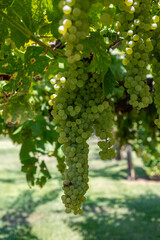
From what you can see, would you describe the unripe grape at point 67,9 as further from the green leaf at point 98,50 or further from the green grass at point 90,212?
the green grass at point 90,212

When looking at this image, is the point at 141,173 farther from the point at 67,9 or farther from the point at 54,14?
the point at 67,9

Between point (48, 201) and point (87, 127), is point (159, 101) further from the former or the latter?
point (48, 201)

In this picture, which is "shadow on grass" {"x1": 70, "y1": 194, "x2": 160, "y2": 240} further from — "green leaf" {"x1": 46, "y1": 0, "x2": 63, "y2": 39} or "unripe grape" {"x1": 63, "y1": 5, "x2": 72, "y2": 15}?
"unripe grape" {"x1": 63, "y1": 5, "x2": 72, "y2": 15}

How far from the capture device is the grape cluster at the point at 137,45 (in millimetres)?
617

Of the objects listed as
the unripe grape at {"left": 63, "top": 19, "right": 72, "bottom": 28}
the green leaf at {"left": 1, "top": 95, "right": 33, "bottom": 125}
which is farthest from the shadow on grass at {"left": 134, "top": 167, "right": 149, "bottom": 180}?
the unripe grape at {"left": 63, "top": 19, "right": 72, "bottom": 28}

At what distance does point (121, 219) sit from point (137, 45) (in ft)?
23.4

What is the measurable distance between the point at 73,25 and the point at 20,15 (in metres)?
0.44

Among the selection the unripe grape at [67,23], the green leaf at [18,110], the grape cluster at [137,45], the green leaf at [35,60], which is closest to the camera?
the unripe grape at [67,23]

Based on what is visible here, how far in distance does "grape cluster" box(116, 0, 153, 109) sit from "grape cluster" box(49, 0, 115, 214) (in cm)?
14

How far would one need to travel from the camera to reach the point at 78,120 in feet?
2.53

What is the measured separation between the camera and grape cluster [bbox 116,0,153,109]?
0.62 metres

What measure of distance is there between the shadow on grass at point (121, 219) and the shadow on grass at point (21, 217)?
113 cm

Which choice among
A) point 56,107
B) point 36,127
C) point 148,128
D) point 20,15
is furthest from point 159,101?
point 148,128

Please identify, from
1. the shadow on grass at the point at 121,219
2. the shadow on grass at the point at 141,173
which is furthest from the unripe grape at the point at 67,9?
the shadow on grass at the point at 141,173
